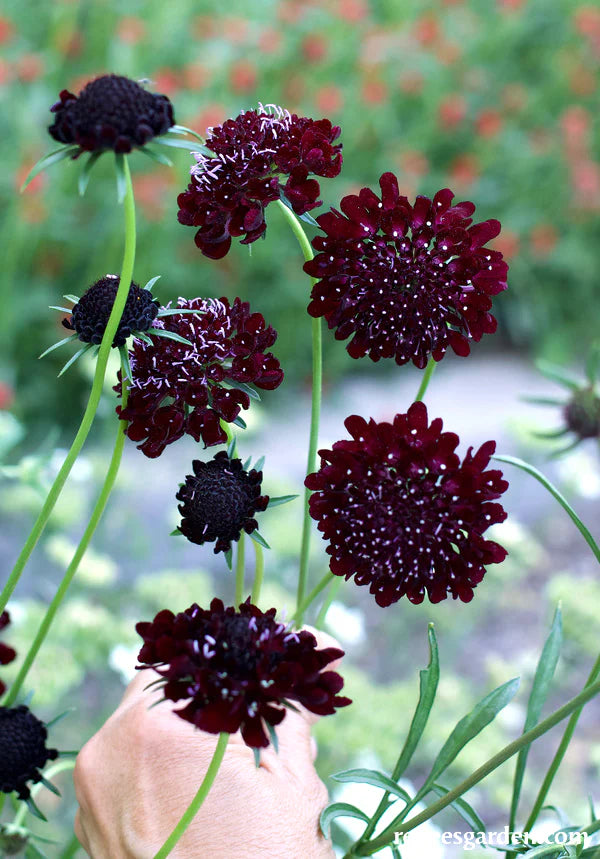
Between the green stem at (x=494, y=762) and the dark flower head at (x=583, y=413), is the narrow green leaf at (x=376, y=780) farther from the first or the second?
the dark flower head at (x=583, y=413)

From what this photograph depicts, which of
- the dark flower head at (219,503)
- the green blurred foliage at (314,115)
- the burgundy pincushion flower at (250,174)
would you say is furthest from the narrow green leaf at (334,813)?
the green blurred foliage at (314,115)

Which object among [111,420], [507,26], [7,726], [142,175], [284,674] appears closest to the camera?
[284,674]

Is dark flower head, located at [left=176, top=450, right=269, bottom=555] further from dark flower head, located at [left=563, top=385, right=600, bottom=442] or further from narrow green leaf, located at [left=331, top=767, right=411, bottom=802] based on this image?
dark flower head, located at [left=563, top=385, right=600, bottom=442]

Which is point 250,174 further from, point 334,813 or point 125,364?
point 334,813

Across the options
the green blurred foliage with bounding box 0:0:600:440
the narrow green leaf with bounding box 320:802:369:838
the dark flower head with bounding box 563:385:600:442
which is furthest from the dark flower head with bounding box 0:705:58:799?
the green blurred foliage with bounding box 0:0:600:440

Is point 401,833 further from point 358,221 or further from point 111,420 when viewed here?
point 111,420

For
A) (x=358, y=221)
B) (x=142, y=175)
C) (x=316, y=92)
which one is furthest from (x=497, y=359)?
(x=358, y=221)
